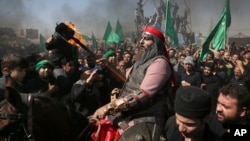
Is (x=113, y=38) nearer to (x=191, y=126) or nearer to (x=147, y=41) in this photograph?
(x=147, y=41)

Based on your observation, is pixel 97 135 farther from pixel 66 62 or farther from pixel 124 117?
pixel 66 62

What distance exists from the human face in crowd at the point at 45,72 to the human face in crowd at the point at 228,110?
9.01 feet

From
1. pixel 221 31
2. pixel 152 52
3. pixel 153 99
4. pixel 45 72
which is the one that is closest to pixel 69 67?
pixel 45 72

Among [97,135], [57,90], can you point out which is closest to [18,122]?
[97,135]

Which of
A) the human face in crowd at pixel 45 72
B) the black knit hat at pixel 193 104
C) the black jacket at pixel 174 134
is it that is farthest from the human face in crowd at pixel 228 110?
the human face in crowd at pixel 45 72

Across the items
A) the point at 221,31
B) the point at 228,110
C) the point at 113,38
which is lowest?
the point at 228,110

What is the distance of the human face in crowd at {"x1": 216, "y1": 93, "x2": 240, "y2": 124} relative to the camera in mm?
3168

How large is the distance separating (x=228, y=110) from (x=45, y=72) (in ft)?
9.29

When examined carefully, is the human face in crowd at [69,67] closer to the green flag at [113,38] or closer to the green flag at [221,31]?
the green flag at [221,31]

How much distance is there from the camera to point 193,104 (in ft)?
7.91

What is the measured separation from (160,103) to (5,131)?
1381 mm

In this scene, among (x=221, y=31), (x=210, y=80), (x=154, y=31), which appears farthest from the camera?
(x=221, y=31)

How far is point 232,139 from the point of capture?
277 cm

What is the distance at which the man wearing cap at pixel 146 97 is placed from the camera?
294 cm
